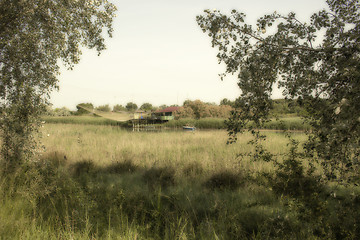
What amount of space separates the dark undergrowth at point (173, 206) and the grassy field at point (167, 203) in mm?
19

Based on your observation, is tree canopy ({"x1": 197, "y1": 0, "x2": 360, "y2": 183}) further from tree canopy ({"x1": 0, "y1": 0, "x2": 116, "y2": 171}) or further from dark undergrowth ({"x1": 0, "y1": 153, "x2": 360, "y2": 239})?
tree canopy ({"x1": 0, "y1": 0, "x2": 116, "y2": 171})

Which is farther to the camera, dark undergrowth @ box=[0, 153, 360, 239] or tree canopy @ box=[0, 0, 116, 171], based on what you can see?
tree canopy @ box=[0, 0, 116, 171]

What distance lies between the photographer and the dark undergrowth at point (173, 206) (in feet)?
10.9

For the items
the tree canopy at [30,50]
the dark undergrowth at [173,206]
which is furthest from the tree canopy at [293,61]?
the tree canopy at [30,50]

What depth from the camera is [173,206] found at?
5.09m

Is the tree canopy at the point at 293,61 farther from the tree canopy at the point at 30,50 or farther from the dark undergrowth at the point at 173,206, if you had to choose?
the tree canopy at the point at 30,50

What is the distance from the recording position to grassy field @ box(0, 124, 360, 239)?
3.41 metres

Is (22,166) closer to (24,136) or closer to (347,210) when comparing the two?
(24,136)

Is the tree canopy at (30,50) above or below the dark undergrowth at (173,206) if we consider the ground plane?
above

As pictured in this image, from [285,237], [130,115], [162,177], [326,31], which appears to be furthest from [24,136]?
[130,115]

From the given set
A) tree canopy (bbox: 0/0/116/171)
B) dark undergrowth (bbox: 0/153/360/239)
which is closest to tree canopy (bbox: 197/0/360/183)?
dark undergrowth (bbox: 0/153/360/239)

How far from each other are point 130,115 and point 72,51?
59.4ft

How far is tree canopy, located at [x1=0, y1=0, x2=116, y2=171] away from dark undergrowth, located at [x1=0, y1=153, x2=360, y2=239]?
1.11 metres

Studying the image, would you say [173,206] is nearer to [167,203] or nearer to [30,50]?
[167,203]
